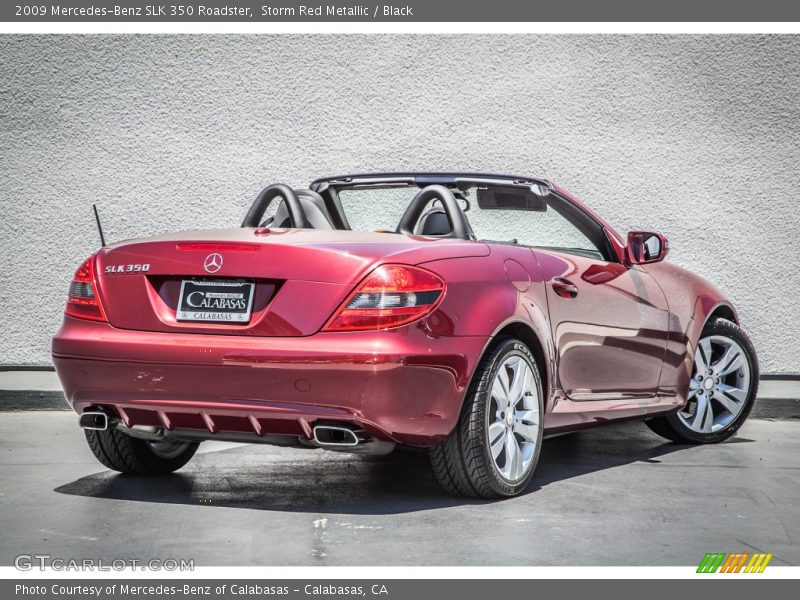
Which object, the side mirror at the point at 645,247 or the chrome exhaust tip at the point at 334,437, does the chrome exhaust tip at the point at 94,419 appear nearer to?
the chrome exhaust tip at the point at 334,437

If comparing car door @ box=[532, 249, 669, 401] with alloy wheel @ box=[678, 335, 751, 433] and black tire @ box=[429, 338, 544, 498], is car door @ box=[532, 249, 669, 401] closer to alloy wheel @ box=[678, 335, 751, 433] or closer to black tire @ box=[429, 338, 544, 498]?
black tire @ box=[429, 338, 544, 498]

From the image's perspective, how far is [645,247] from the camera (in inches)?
269

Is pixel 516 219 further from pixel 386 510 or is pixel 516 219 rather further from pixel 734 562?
pixel 734 562

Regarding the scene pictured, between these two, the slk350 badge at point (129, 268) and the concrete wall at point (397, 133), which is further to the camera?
the concrete wall at point (397, 133)

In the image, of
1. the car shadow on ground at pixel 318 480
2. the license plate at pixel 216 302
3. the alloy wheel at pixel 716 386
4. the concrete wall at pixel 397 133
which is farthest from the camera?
the concrete wall at pixel 397 133

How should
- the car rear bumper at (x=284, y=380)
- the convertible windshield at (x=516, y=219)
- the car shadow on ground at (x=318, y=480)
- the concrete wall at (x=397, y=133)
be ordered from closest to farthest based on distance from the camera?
the car rear bumper at (x=284, y=380), the car shadow on ground at (x=318, y=480), the convertible windshield at (x=516, y=219), the concrete wall at (x=397, y=133)

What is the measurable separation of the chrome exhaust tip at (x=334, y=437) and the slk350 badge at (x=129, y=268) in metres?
1.01

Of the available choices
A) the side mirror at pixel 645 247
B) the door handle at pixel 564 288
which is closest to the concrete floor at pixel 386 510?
the door handle at pixel 564 288

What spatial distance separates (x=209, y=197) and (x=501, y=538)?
6.20 meters

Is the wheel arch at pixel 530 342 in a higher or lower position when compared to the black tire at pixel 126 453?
higher

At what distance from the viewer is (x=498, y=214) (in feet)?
21.3

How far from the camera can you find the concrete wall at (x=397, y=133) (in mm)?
10227

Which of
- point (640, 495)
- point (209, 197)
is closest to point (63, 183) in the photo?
point (209, 197)

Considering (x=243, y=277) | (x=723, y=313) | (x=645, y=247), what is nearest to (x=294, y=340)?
(x=243, y=277)
